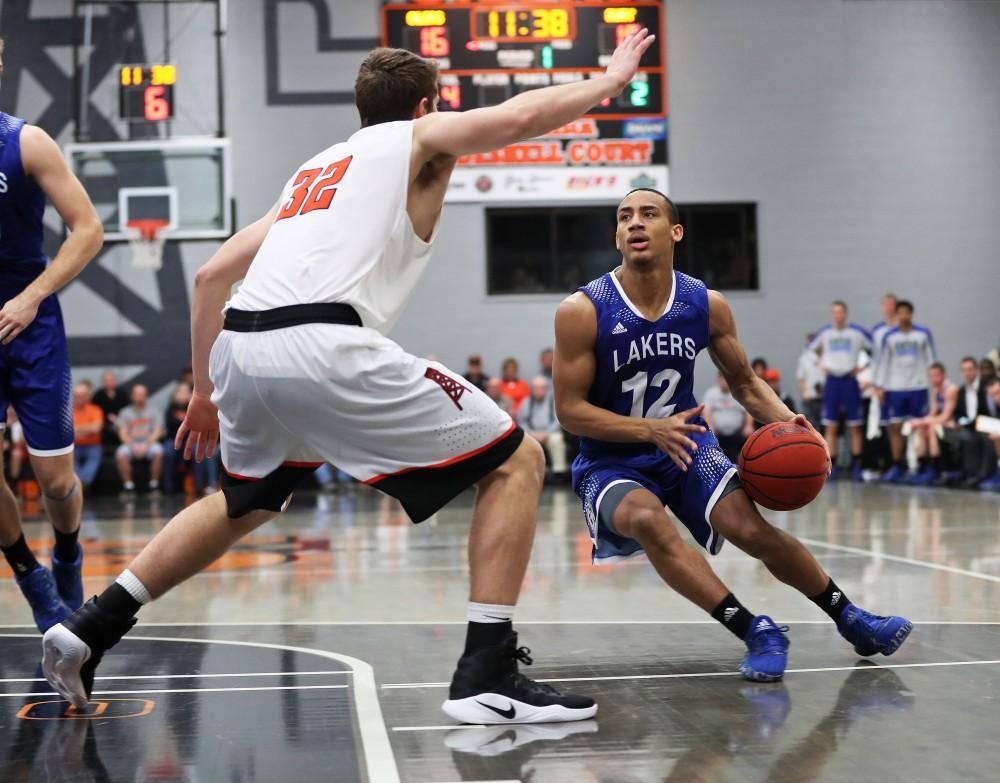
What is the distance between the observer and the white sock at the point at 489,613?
10.6ft

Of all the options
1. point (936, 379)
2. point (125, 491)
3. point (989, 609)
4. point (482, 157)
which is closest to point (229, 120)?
point (482, 157)

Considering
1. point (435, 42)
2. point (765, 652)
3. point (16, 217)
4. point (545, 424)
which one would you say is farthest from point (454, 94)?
point (765, 652)

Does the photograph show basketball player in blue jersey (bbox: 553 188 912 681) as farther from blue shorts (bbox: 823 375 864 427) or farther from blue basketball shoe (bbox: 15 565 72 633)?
blue shorts (bbox: 823 375 864 427)

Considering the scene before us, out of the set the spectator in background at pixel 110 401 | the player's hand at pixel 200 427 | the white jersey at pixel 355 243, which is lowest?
the spectator in background at pixel 110 401

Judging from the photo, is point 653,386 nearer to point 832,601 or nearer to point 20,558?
point 832,601

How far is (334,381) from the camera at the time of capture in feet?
10.1

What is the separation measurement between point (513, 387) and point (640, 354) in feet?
36.3

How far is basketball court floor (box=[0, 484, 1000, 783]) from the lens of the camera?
9.51 ft

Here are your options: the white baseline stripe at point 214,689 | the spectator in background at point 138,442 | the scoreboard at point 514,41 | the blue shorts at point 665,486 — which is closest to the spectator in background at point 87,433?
the spectator in background at point 138,442

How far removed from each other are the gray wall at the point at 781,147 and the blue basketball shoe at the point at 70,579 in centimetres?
1186

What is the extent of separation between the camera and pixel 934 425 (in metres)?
13.3

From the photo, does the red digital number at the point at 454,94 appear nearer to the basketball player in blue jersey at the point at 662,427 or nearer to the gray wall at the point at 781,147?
the gray wall at the point at 781,147

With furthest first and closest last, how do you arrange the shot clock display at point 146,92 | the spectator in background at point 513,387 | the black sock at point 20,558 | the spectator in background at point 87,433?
1. the spectator in background at point 513,387
2. the spectator in background at point 87,433
3. the shot clock display at point 146,92
4. the black sock at point 20,558

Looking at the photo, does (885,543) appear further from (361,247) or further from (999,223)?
(999,223)
